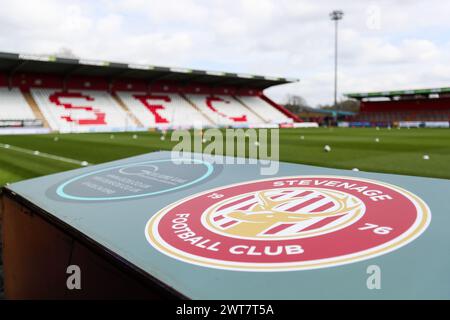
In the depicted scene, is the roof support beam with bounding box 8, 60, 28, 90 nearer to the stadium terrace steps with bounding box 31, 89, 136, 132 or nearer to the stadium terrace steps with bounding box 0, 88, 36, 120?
the stadium terrace steps with bounding box 0, 88, 36, 120

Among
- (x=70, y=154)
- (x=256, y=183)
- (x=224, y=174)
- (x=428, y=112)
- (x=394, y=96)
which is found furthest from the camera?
(x=394, y=96)

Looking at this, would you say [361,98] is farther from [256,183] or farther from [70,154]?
[256,183]

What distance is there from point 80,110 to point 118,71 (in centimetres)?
632

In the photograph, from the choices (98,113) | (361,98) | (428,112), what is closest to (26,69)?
(98,113)

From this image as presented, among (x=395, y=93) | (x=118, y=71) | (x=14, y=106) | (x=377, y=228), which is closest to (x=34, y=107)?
(x=14, y=106)

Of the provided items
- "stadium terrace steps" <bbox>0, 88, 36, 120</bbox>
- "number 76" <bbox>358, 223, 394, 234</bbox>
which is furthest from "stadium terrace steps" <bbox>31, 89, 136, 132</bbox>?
"number 76" <bbox>358, 223, 394, 234</bbox>

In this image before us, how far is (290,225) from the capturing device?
2738 millimetres

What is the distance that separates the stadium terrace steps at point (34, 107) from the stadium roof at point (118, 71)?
2427 millimetres

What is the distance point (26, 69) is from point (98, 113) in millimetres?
7873

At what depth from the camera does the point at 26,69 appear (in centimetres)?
3541

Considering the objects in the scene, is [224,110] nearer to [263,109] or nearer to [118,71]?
[263,109]

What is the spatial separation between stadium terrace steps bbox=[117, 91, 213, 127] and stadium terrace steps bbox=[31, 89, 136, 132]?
1.85 m

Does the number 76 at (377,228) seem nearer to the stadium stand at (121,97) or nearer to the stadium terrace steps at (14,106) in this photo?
the stadium stand at (121,97)
